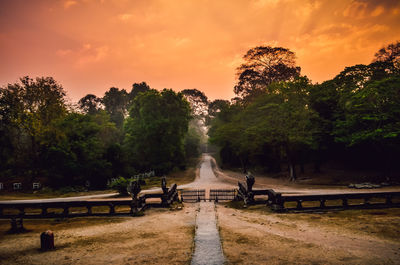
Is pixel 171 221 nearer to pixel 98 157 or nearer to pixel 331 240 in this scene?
pixel 331 240

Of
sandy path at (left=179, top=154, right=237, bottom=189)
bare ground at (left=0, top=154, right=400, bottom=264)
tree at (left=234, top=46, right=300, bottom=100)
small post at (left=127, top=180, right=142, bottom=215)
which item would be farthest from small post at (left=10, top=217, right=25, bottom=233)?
tree at (left=234, top=46, right=300, bottom=100)

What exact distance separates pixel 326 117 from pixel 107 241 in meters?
32.0

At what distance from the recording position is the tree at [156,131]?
39094mm

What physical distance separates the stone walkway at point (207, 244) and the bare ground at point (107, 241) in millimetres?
289

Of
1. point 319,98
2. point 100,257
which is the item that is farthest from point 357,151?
point 100,257

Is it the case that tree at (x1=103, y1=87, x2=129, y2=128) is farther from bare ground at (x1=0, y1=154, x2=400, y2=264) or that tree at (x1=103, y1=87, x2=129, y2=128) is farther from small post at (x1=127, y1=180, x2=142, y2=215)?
bare ground at (x1=0, y1=154, x2=400, y2=264)

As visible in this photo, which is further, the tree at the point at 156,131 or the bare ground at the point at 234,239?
the tree at the point at 156,131

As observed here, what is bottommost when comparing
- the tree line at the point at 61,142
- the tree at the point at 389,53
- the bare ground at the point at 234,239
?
the bare ground at the point at 234,239

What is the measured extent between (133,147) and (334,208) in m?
33.1

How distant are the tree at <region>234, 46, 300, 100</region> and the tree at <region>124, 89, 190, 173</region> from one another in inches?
612

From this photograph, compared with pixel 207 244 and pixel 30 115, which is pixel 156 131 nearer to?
pixel 30 115

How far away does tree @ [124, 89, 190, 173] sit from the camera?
39094mm

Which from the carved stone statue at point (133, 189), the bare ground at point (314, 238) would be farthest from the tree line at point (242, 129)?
the carved stone statue at point (133, 189)

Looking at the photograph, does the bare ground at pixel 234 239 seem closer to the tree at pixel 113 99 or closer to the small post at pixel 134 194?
the small post at pixel 134 194
